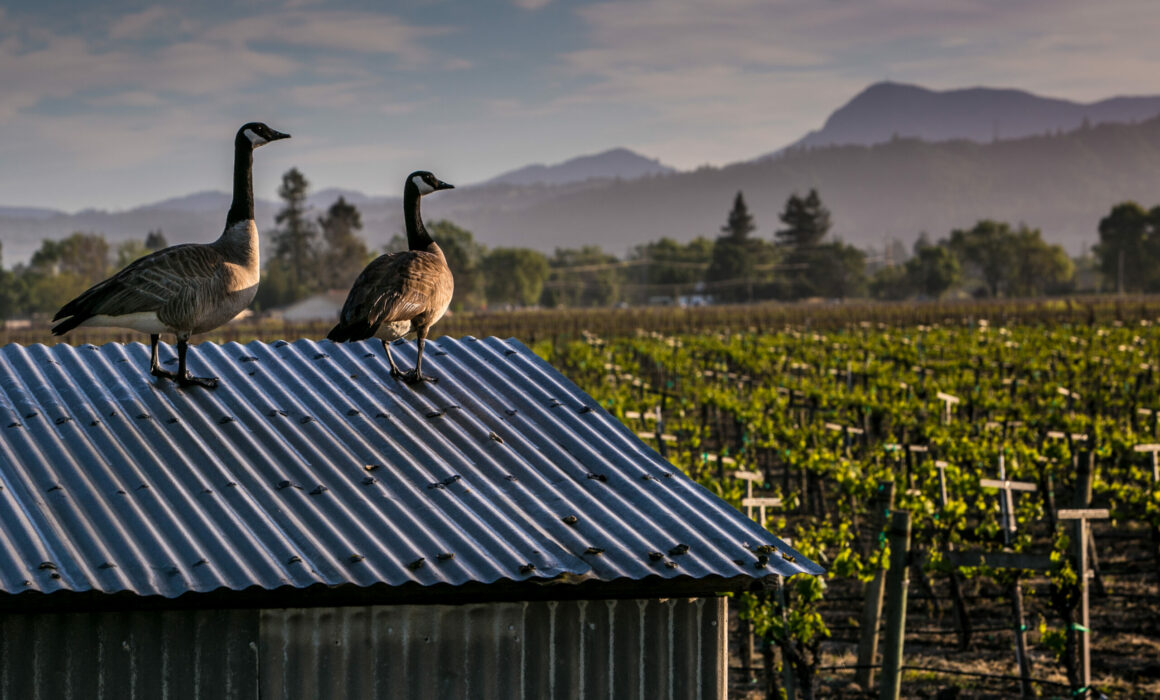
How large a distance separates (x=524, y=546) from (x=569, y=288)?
633 feet

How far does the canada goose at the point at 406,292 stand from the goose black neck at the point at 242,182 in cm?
91

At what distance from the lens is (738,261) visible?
16900cm

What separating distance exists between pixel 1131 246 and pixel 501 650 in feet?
531

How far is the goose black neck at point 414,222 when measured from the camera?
9359 millimetres

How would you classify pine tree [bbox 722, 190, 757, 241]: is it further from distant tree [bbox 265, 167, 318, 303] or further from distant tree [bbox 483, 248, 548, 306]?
distant tree [bbox 265, 167, 318, 303]

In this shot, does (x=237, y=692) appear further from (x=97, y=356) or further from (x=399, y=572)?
(x=97, y=356)

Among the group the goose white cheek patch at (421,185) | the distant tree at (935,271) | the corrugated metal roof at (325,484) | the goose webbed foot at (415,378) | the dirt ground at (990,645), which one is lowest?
the dirt ground at (990,645)

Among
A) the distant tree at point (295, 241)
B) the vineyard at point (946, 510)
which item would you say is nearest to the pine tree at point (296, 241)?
the distant tree at point (295, 241)

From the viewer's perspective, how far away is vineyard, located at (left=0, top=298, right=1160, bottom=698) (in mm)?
13305

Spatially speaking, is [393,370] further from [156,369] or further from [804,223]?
[804,223]

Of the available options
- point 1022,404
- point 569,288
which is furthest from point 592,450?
point 569,288

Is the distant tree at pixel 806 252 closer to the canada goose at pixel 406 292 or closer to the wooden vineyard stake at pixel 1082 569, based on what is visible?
the wooden vineyard stake at pixel 1082 569

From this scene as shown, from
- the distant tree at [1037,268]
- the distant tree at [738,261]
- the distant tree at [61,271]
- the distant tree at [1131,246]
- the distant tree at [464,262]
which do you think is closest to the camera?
the distant tree at [61,271]

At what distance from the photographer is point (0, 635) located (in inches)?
261
